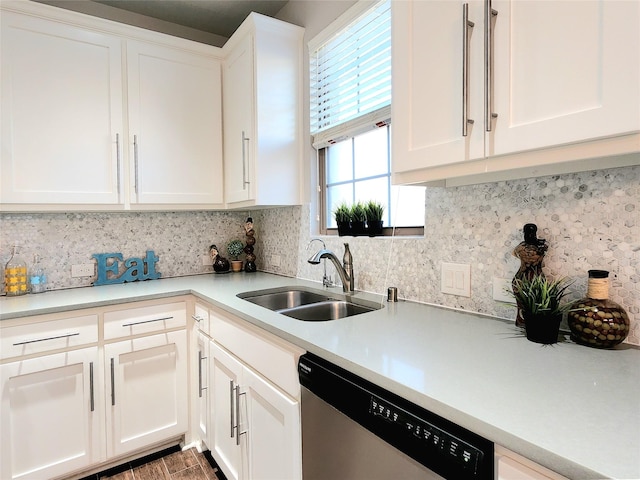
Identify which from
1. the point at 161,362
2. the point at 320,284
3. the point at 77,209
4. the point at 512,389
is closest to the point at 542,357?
the point at 512,389

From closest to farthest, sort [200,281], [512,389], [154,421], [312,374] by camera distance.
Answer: [512,389] < [312,374] < [154,421] < [200,281]

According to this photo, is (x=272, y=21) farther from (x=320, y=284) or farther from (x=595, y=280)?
(x=595, y=280)

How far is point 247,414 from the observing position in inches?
58.1

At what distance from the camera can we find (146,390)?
193cm

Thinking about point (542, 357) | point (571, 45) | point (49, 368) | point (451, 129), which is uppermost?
point (571, 45)

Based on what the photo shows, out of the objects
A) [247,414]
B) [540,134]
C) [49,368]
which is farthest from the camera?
[49,368]

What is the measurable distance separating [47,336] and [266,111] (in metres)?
1.55

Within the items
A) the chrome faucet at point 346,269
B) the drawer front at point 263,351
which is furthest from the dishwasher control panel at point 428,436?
the chrome faucet at point 346,269

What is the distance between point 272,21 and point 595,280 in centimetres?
199

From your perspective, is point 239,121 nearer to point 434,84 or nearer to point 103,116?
point 103,116

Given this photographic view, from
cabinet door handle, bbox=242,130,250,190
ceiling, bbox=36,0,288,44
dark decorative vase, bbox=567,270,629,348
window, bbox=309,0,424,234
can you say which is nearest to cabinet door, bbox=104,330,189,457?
cabinet door handle, bbox=242,130,250,190

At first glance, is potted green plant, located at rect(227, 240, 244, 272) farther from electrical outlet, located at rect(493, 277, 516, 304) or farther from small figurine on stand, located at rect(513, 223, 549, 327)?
small figurine on stand, located at rect(513, 223, 549, 327)

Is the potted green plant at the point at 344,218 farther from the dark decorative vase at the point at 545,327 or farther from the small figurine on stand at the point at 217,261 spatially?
the small figurine on stand at the point at 217,261

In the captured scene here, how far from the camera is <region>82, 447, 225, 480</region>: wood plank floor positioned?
6.12 ft
